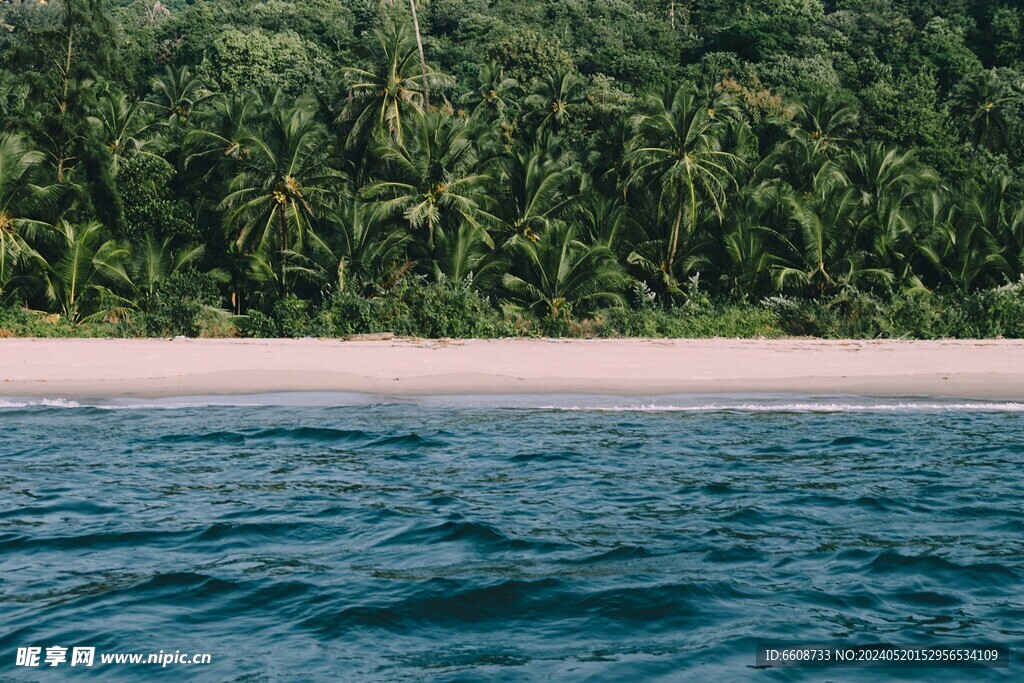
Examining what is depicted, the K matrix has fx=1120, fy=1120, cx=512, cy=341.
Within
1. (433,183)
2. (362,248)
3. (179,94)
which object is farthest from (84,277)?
(179,94)

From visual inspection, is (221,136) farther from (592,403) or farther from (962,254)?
(592,403)

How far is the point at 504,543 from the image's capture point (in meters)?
8.28

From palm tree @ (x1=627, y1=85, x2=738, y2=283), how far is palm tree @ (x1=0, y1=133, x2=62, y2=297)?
15.6 metres

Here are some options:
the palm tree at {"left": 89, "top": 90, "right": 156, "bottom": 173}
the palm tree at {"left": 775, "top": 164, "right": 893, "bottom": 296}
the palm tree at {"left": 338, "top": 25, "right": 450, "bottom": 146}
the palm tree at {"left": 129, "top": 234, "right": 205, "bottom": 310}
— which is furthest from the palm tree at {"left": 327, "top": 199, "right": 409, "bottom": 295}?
the palm tree at {"left": 89, "top": 90, "right": 156, "bottom": 173}

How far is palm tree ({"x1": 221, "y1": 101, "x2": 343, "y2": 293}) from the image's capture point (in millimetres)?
29897

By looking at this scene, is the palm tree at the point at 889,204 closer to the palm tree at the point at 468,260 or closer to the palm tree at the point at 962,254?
the palm tree at the point at 962,254

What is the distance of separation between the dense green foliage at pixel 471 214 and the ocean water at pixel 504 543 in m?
10.6

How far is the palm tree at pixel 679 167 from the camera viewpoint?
30.4 meters

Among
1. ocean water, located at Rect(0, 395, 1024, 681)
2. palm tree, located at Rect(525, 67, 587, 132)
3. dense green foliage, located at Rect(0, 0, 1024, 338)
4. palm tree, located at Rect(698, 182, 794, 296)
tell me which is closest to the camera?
ocean water, located at Rect(0, 395, 1024, 681)

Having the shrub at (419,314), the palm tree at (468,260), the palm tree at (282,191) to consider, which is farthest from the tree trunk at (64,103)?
the shrub at (419,314)

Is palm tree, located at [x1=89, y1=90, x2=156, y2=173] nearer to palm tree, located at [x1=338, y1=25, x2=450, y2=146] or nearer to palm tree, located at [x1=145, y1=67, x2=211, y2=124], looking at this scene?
palm tree, located at [x1=338, y1=25, x2=450, y2=146]

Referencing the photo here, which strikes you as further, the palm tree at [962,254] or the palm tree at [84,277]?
the palm tree at [84,277]

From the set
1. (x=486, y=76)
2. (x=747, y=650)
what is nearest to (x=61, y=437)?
(x=747, y=650)

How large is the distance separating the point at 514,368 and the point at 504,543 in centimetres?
956
